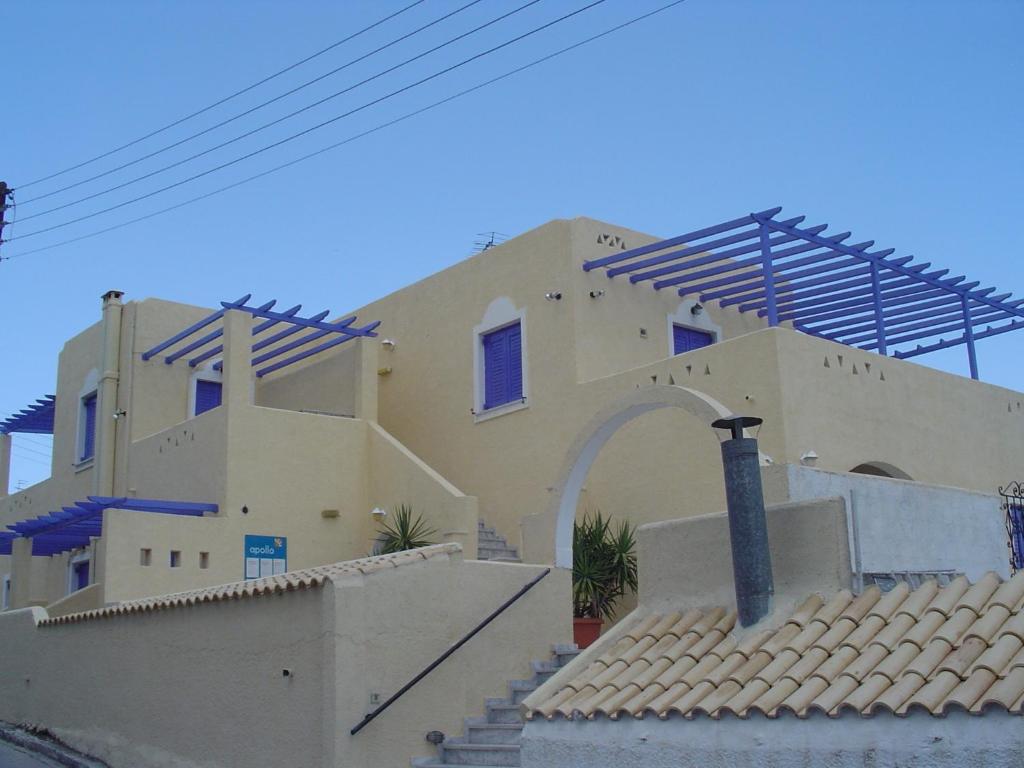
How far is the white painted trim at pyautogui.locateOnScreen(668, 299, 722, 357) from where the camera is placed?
1919cm

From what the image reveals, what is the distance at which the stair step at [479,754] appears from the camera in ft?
32.6

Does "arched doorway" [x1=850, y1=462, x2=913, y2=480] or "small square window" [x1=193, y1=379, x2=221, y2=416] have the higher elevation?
"small square window" [x1=193, y1=379, x2=221, y2=416]

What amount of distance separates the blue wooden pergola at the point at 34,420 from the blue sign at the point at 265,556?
33.8ft

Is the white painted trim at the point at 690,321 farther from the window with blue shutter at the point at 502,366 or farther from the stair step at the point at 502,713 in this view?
the stair step at the point at 502,713

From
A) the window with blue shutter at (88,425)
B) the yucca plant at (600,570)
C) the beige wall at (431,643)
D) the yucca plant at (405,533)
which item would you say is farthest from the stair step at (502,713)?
the window with blue shutter at (88,425)

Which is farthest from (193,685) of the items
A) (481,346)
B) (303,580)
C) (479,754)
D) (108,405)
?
(108,405)

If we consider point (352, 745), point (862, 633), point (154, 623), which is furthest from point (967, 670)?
point (154, 623)

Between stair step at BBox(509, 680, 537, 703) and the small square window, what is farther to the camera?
the small square window

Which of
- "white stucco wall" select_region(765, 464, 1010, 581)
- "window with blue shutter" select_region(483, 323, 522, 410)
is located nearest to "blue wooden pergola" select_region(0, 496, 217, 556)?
"window with blue shutter" select_region(483, 323, 522, 410)

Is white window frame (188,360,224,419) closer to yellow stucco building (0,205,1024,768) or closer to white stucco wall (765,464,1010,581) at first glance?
yellow stucco building (0,205,1024,768)

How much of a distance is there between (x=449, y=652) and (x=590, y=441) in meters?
2.60

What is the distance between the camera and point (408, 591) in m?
10.8

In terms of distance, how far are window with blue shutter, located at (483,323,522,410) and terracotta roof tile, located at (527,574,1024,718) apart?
10508 mm

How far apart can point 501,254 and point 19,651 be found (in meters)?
9.64
